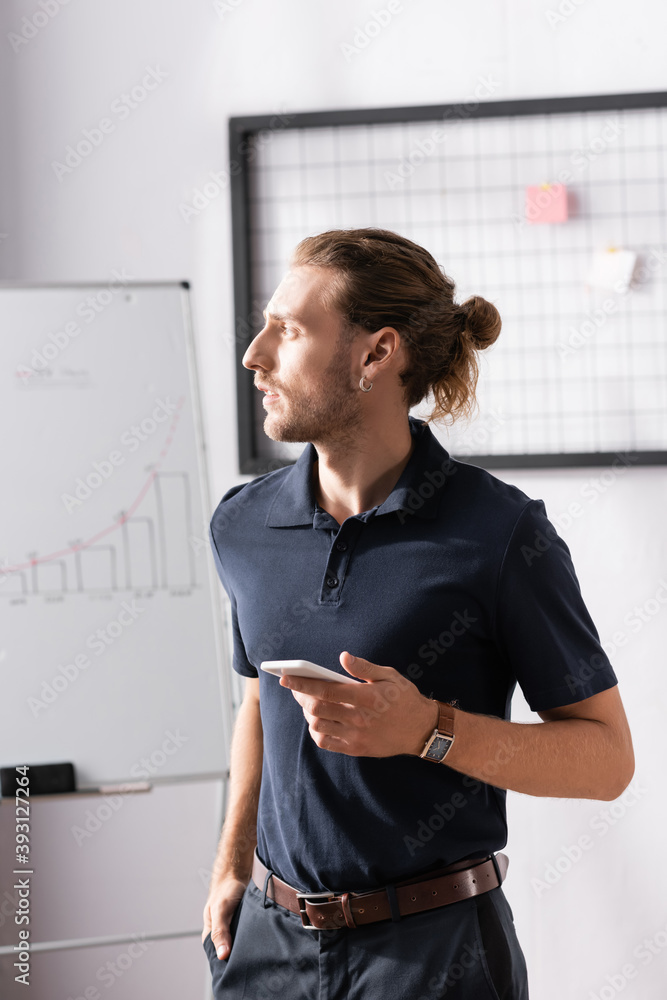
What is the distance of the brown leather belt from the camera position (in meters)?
0.98

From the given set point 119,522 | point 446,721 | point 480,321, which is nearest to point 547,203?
point 480,321

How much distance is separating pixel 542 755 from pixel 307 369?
1.89ft

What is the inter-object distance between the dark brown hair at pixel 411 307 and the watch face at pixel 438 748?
1.66 feet

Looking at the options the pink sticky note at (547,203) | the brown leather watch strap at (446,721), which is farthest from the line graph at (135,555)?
the pink sticky note at (547,203)

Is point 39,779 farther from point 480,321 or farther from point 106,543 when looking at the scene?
point 480,321

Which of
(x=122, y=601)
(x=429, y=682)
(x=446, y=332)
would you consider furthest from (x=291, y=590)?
(x=122, y=601)

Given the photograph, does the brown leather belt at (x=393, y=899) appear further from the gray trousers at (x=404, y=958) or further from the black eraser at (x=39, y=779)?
the black eraser at (x=39, y=779)

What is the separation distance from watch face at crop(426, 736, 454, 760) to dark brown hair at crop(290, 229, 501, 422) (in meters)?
0.51

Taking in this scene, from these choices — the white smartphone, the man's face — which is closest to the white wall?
the man's face

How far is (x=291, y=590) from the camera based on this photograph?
3.56ft

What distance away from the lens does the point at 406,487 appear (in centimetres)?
107

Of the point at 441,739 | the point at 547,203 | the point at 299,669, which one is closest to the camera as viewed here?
the point at 299,669

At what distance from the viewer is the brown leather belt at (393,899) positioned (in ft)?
3.21

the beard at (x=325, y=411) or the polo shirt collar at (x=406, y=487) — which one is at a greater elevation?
the beard at (x=325, y=411)
